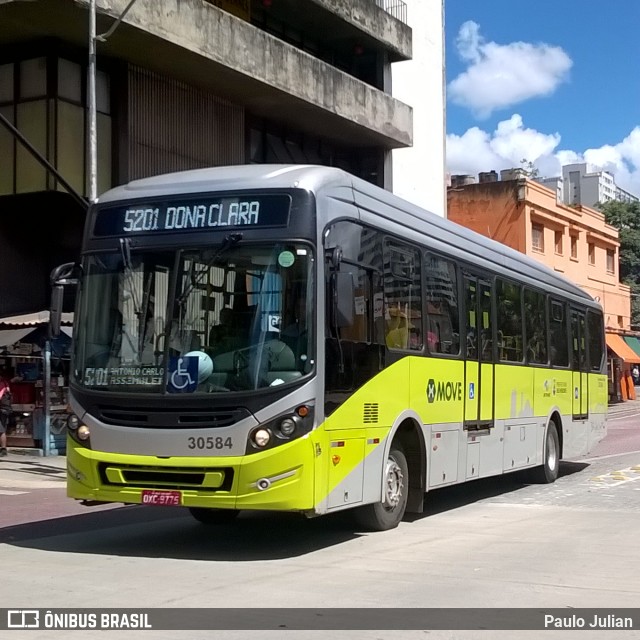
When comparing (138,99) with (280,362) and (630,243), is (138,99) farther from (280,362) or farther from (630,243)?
(630,243)

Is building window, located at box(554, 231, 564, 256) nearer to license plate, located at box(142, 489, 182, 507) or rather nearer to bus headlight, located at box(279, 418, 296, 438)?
bus headlight, located at box(279, 418, 296, 438)

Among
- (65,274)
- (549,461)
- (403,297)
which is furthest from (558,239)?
(65,274)

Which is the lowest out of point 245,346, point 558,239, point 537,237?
point 245,346

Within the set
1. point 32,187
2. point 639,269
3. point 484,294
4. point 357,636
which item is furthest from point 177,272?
point 639,269

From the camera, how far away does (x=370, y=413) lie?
1003 centimetres

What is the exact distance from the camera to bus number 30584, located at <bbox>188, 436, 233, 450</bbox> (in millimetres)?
8789

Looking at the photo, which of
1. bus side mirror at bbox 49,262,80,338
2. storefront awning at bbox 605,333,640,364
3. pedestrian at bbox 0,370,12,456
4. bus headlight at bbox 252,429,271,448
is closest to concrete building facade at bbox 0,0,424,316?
pedestrian at bbox 0,370,12,456

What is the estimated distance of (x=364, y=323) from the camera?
32.7ft

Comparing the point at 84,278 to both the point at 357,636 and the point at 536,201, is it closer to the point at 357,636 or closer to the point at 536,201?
the point at 357,636

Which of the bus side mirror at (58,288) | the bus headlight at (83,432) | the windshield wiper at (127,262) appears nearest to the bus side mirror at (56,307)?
the bus side mirror at (58,288)

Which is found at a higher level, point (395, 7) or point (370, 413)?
point (395, 7)

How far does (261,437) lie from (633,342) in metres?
52.4

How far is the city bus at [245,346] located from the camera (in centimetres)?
884

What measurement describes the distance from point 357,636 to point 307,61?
23217 mm
